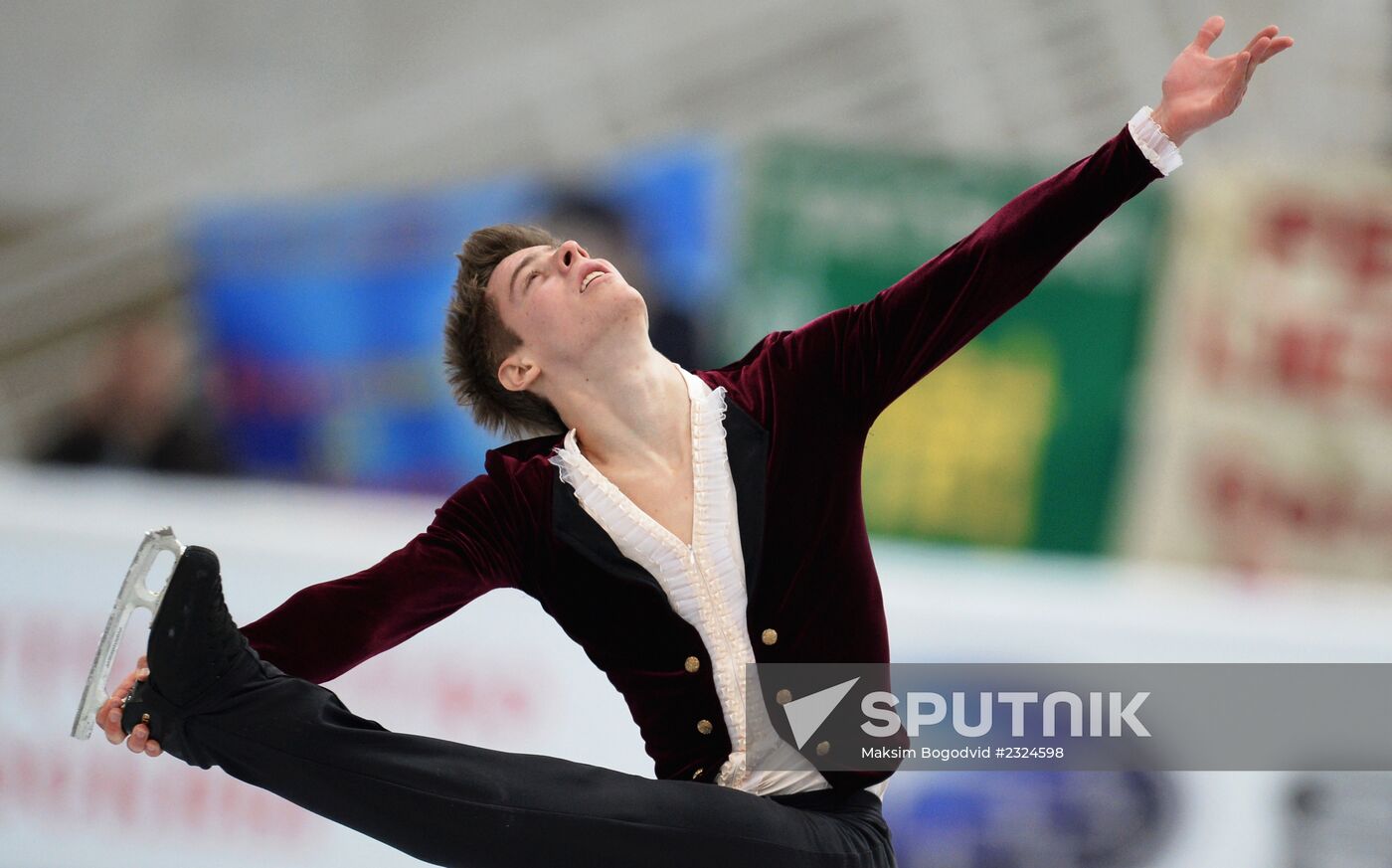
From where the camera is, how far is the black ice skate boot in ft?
6.67

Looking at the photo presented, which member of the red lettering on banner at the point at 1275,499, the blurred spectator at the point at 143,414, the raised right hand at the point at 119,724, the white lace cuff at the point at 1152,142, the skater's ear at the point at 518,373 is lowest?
the raised right hand at the point at 119,724

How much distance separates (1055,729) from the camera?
11.6 feet

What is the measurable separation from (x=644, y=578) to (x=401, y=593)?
395 millimetres

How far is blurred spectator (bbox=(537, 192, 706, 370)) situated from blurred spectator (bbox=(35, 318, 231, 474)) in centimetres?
156

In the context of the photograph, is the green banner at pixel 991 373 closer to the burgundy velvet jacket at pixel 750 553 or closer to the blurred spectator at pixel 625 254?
the blurred spectator at pixel 625 254

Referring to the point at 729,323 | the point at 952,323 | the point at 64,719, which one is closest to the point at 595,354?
the point at 952,323

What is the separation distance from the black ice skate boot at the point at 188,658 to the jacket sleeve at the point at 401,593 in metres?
0.16

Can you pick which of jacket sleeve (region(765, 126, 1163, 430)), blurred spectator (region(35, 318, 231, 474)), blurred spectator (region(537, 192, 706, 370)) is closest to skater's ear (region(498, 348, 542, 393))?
jacket sleeve (region(765, 126, 1163, 430))

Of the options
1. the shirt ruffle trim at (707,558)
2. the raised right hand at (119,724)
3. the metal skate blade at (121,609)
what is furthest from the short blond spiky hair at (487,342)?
the raised right hand at (119,724)

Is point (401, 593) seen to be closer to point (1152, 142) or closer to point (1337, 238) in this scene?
point (1152, 142)

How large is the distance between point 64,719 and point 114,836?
1.06 ft

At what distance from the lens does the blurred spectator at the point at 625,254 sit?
504 centimetres

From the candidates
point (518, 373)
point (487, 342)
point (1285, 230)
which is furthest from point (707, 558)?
point (1285, 230)

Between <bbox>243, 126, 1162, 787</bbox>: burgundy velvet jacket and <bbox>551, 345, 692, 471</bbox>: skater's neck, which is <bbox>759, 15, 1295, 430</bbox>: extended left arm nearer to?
<bbox>243, 126, 1162, 787</bbox>: burgundy velvet jacket
